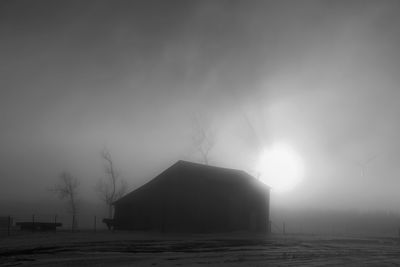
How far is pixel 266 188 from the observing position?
49.0 m

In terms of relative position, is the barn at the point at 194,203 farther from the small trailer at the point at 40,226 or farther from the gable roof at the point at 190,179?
the small trailer at the point at 40,226

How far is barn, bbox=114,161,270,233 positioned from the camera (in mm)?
41250

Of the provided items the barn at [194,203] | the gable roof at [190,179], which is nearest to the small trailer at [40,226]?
the barn at [194,203]

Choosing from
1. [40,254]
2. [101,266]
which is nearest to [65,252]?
[40,254]

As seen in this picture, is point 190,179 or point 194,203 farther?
point 190,179

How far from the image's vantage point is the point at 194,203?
41.2 m

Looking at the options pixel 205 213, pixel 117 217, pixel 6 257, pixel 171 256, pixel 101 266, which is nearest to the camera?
pixel 101 266

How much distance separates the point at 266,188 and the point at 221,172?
660 cm

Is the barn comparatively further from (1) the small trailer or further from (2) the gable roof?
(1) the small trailer

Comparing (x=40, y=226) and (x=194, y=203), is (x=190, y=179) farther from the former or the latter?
(x=40, y=226)

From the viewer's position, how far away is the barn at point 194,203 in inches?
1624

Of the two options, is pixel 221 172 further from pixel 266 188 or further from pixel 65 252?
pixel 65 252

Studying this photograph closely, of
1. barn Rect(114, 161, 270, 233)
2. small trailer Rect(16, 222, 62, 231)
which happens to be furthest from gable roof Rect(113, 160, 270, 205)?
small trailer Rect(16, 222, 62, 231)

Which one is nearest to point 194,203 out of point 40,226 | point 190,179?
point 190,179
